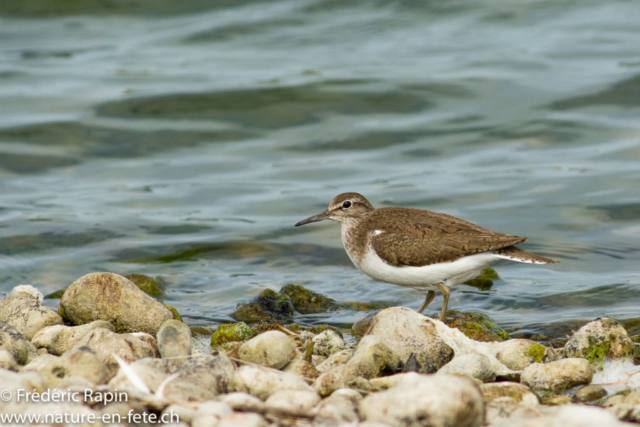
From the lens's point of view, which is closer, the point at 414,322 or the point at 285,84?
the point at 414,322

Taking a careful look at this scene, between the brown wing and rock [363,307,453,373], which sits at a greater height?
the brown wing

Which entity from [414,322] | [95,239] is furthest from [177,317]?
[95,239]

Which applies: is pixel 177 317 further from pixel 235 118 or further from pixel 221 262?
pixel 235 118

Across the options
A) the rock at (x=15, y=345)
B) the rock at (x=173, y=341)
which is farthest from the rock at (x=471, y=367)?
the rock at (x=15, y=345)

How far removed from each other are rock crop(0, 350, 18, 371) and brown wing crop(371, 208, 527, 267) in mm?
3530

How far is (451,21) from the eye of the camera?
18672 mm

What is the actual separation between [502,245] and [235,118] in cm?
903

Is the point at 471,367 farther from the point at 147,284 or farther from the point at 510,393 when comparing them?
the point at 147,284

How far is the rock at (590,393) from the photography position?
15.7 ft

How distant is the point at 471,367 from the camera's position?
4.96 meters

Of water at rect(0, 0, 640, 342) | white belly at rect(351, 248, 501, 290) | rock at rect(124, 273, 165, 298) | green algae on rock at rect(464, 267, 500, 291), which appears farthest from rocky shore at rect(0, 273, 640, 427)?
water at rect(0, 0, 640, 342)

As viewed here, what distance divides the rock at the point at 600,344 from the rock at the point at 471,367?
2.60 feet

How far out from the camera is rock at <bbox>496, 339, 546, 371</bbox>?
539cm

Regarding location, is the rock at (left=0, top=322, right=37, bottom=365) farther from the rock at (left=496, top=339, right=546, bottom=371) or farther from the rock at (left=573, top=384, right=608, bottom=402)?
the rock at (left=573, top=384, right=608, bottom=402)
